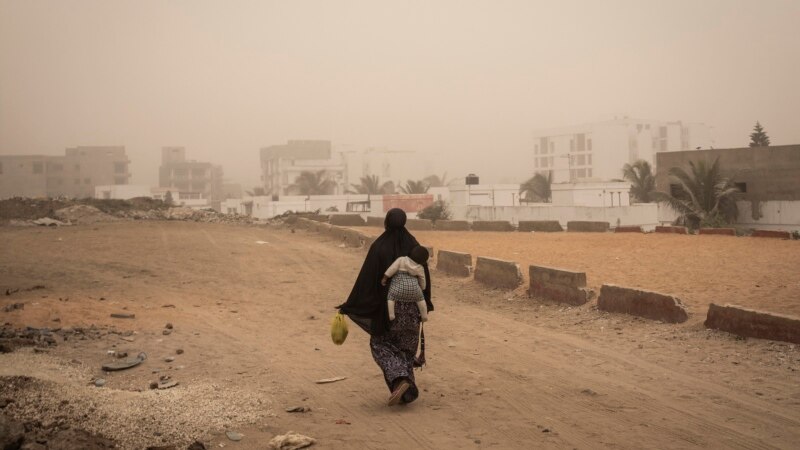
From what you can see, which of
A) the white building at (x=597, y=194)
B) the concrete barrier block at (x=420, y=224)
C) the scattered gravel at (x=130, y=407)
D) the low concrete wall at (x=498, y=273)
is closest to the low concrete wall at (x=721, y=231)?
the low concrete wall at (x=498, y=273)

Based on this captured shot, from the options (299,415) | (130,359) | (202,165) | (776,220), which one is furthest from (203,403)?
(202,165)

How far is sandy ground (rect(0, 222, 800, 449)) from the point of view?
198 inches

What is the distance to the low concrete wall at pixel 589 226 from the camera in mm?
25641

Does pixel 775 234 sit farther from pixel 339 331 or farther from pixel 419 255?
pixel 339 331

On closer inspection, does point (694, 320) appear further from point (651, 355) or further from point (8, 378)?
point (8, 378)

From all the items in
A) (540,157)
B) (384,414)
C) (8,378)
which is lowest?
(384,414)

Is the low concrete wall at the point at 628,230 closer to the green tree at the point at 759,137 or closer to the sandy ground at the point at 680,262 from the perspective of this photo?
the sandy ground at the point at 680,262

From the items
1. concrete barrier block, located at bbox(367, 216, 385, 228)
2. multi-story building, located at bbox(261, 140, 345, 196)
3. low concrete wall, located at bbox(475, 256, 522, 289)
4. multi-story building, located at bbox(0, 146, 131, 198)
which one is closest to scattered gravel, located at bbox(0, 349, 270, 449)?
low concrete wall, located at bbox(475, 256, 522, 289)

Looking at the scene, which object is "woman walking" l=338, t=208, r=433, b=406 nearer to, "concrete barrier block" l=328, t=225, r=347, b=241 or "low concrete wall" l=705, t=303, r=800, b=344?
"low concrete wall" l=705, t=303, r=800, b=344

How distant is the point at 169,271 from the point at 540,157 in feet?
279

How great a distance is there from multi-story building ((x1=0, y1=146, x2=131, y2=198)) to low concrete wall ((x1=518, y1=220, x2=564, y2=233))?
33.9 metres

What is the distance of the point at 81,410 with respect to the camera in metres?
5.06

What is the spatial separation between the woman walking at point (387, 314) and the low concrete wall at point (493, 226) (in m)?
22.4

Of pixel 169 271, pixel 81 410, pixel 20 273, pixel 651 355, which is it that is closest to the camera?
pixel 81 410
